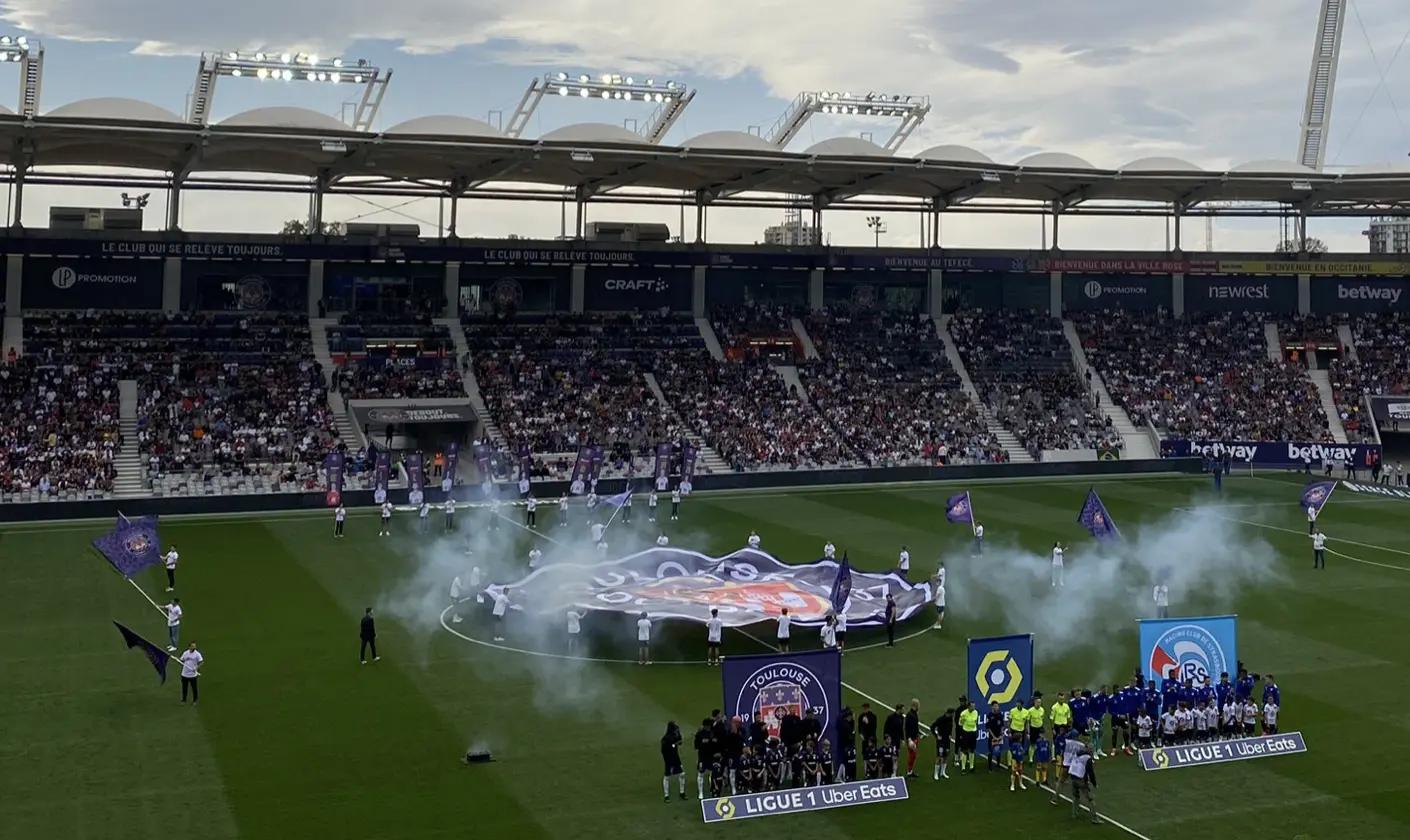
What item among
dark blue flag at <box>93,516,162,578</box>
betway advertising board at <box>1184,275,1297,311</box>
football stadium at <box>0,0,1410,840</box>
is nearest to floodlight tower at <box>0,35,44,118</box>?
football stadium at <box>0,0,1410,840</box>

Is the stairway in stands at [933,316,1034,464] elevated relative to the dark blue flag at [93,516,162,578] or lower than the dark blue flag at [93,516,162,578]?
elevated

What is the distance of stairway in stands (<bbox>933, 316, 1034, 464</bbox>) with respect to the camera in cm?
6162

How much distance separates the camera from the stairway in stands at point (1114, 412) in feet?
210

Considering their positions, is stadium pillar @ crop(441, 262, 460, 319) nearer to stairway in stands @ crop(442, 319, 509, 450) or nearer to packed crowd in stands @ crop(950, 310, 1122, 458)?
stairway in stands @ crop(442, 319, 509, 450)

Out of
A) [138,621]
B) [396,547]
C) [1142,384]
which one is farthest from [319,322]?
[1142,384]

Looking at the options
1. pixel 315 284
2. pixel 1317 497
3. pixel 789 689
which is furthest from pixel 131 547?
pixel 315 284

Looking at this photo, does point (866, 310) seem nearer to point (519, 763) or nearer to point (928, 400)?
point (928, 400)

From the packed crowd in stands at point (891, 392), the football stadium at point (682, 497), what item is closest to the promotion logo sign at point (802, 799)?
the football stadium at point (682, 497)

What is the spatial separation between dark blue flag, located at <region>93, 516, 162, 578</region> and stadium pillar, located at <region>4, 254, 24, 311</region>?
3454 centimetres

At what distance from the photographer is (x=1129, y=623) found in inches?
1151

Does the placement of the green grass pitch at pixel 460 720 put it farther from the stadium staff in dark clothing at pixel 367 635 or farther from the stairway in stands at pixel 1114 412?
A: the stairway in stands at pixel 1114 412

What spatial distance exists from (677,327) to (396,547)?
1225 inches

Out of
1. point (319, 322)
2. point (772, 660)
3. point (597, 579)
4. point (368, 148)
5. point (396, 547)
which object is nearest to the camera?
point (772, 660)

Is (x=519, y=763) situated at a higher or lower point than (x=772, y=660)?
lower
